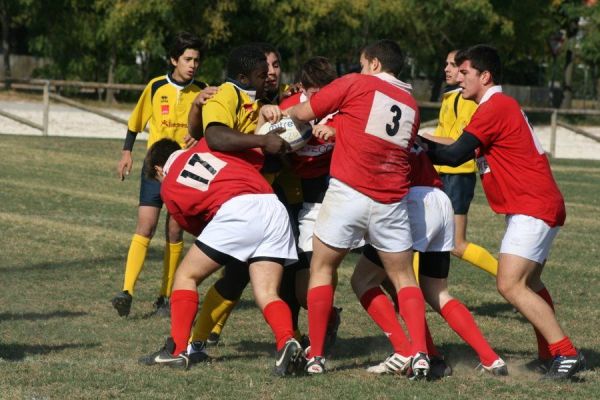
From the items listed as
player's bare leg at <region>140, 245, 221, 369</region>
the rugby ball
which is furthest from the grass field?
the rugby ball

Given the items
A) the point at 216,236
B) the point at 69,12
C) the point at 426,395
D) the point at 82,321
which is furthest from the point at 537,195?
the point at 69,12

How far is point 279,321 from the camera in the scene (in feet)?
21.4

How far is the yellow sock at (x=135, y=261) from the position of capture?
8.84 metres

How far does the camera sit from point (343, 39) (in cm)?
4241

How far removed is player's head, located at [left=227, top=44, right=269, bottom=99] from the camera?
704cm

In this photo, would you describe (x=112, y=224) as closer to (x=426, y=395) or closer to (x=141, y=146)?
(x=426, y=395)

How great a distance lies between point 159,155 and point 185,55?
1984mm

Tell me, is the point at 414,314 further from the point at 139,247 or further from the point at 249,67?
the point at 139,247

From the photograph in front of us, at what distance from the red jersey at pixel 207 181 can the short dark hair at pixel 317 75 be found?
80 centimetres

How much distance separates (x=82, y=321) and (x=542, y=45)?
4137 centimetres

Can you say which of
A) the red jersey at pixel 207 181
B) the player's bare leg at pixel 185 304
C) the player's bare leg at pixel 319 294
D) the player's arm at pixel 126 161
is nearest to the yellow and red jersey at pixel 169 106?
the player's arm at pixel 126 161

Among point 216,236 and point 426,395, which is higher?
point 216,236

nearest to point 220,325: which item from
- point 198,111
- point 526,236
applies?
point 198,111

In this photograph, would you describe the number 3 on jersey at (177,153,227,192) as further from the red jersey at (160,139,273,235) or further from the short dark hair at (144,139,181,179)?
the short dark hair at (144,139,181,179)
